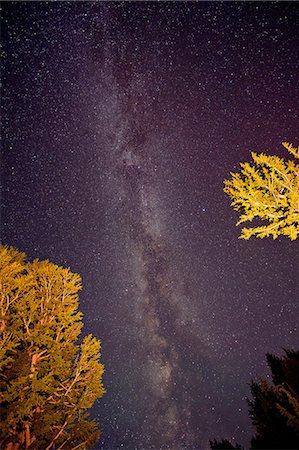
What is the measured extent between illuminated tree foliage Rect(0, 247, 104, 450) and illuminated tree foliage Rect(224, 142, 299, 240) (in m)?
6.77

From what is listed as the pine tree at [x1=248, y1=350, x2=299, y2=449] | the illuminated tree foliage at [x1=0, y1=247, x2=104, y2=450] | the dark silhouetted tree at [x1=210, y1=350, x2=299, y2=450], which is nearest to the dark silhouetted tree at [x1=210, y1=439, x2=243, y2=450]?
the dark silhouetted tree at [x1=210, y1=350, x2=299, y2=450]

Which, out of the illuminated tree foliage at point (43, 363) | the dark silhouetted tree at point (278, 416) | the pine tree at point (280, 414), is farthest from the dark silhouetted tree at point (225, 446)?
the illuminated tree foliage at point (43, 363)

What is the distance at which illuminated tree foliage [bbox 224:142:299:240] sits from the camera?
7.91 metres

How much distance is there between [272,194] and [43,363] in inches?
352

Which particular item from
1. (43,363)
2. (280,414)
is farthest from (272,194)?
(43,363)

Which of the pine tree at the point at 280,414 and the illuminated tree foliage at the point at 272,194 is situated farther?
the illuminated tree foliage at the point at 272,194

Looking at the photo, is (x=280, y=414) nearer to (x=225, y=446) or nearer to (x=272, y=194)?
(x=225, y=446)

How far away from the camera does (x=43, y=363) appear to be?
30.2 ft

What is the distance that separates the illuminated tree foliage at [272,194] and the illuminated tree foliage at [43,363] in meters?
6.77

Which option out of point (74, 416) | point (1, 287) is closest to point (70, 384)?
point (74, 416)

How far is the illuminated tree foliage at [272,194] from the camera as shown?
7914mm

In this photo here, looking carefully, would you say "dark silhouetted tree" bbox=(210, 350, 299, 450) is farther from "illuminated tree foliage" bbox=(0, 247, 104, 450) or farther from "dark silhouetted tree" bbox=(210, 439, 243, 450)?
"illuminated tree foliage" bbox=(0, 247, 104, 450)

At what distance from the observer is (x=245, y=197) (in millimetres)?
8148

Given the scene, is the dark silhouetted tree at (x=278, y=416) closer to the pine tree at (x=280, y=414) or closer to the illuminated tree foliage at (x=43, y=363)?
the pine tree at (x=280, y=414)
